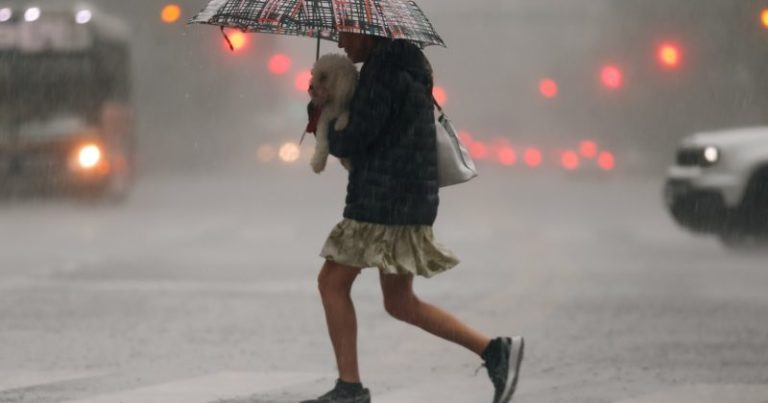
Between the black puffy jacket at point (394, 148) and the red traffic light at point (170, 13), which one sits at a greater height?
the red traffic light at point (170, 13)

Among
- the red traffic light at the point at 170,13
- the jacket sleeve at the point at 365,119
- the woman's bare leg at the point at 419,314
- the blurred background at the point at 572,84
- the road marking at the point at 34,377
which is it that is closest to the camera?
the jacket sleeve at the point at 365,119

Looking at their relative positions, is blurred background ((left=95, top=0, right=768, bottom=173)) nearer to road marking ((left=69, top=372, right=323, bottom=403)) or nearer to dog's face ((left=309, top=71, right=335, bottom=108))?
road marking ((left=69, top=372, right=323, bottom=403))

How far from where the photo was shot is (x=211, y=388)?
787 cm

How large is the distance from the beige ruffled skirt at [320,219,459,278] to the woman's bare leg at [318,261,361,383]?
0.08 m

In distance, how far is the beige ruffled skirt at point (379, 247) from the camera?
6785mm

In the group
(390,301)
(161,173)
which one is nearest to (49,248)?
(390,301)

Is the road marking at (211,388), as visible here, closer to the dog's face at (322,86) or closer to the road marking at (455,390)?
the road marking at (455,390)

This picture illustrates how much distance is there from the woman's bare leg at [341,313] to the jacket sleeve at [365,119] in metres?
0.48

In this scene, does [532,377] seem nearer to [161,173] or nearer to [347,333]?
[347,333]

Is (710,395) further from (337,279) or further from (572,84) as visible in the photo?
(572,84)

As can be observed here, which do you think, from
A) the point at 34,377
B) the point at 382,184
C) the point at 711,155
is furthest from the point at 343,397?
the point at 711,155

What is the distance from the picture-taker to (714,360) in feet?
29.1

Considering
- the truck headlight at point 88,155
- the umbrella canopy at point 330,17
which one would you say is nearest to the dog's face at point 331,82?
the umbrella canopy at point 330,17

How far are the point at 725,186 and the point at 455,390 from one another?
29.8 feet
